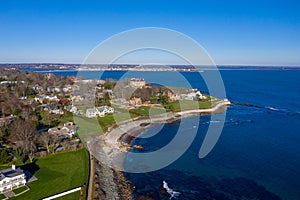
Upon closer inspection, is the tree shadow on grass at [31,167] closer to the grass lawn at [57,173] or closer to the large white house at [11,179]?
the grass lawn at [57,173]

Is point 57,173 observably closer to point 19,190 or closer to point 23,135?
point 19,190

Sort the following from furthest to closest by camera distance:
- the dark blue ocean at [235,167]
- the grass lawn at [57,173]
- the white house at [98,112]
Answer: the white house at [98,112] < the dark blue ocean at [235,167] < the grass lawn at [57,173]

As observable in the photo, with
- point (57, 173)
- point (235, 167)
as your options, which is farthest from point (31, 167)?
point (235, 167)

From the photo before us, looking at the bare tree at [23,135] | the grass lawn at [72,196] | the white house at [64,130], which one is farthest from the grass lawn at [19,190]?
the white house at [64,130]

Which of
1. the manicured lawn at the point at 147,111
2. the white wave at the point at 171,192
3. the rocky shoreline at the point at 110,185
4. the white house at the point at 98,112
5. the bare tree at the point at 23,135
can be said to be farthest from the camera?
the manicured lawn at the point at 147,111

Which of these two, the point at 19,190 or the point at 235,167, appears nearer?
the point at 19,190

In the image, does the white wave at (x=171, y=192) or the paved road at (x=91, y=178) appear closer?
the paved road at (x=91, y=178)
